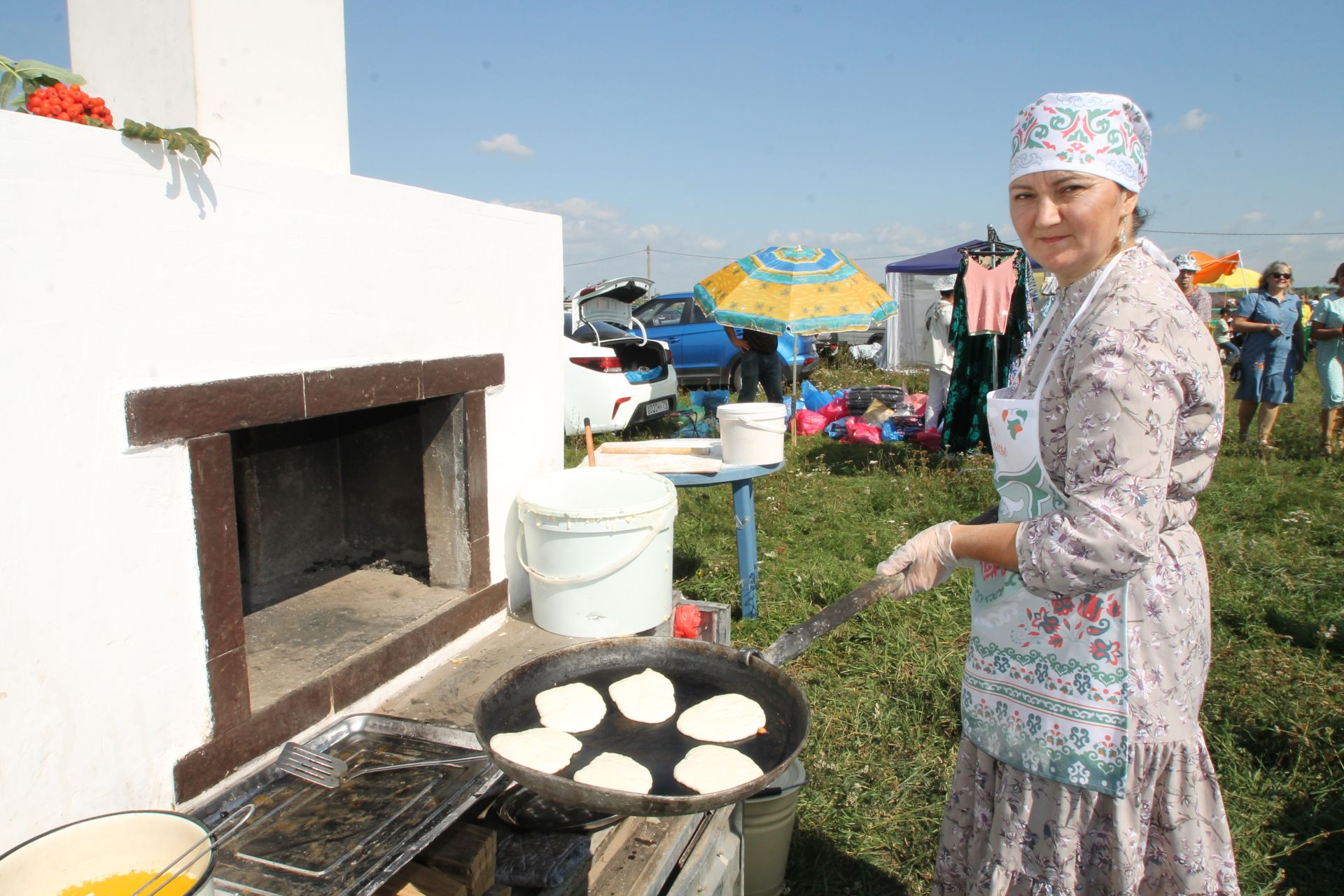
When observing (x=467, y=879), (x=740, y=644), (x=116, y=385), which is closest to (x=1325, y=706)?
(x=740, y=644)

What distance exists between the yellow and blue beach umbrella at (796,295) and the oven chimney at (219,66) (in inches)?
201

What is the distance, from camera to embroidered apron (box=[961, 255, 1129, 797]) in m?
1.72

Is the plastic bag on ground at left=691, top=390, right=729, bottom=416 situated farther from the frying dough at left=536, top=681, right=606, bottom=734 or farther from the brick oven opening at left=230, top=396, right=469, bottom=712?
the frying dough at left=536, top=681, right=606, bottom=734

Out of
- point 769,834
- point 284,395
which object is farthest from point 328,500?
point 769,834

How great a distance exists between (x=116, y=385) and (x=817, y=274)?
22.3ft

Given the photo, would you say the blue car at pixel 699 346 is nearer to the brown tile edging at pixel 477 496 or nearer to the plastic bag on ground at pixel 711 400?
the plastic bag on ground at pixel 711 400

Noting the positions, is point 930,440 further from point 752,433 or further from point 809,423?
point 752,433

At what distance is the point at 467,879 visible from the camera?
208cm

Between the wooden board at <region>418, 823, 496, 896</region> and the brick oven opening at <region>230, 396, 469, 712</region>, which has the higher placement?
the brick oven opening at <region>230, 396, 469, 712</region>

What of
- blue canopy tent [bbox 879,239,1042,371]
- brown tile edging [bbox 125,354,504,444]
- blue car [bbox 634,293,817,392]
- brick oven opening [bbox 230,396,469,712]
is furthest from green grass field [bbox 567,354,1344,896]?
blue canopy tent [bbox 879,239,1042,371]

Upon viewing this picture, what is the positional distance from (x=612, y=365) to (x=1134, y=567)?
26.3 ft

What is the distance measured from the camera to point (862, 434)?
372 inches

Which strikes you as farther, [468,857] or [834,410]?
[834,410]

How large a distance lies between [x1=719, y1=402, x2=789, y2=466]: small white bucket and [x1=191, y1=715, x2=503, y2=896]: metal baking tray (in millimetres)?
2370
